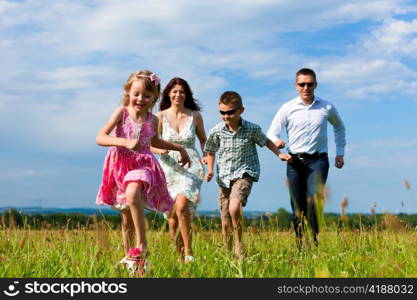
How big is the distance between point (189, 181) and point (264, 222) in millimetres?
1265

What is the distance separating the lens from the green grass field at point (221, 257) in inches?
195

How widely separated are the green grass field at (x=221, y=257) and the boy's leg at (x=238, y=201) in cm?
17

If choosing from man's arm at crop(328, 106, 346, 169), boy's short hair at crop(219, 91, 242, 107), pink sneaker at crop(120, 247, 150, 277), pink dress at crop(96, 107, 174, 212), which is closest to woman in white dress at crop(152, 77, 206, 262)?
boy's short hair at crop(219, 91, 242, 107)

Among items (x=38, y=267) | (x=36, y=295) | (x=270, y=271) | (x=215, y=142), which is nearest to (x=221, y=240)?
(x=215, y=142)

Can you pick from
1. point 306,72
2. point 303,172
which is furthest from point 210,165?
point 306,72

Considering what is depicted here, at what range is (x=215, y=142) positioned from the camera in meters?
7.82

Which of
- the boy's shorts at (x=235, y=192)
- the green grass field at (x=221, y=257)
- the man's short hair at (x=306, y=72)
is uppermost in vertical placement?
the man's short hair at (x=306, y=72)

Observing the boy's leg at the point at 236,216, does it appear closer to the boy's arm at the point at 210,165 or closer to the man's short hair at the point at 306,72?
the boy's arm at the point at 210,165

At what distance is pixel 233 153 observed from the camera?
7652 millimetres

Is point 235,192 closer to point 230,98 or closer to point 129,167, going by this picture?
point 230,98

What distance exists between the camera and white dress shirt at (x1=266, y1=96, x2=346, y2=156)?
8.41 metres

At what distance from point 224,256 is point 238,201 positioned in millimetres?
1650

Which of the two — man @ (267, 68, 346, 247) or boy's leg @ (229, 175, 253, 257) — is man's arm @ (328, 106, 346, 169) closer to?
man @ (267, 68, 346, 247)

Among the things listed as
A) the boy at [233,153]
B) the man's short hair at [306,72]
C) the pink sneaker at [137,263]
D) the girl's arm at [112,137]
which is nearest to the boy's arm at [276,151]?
the boy at [233,153]
